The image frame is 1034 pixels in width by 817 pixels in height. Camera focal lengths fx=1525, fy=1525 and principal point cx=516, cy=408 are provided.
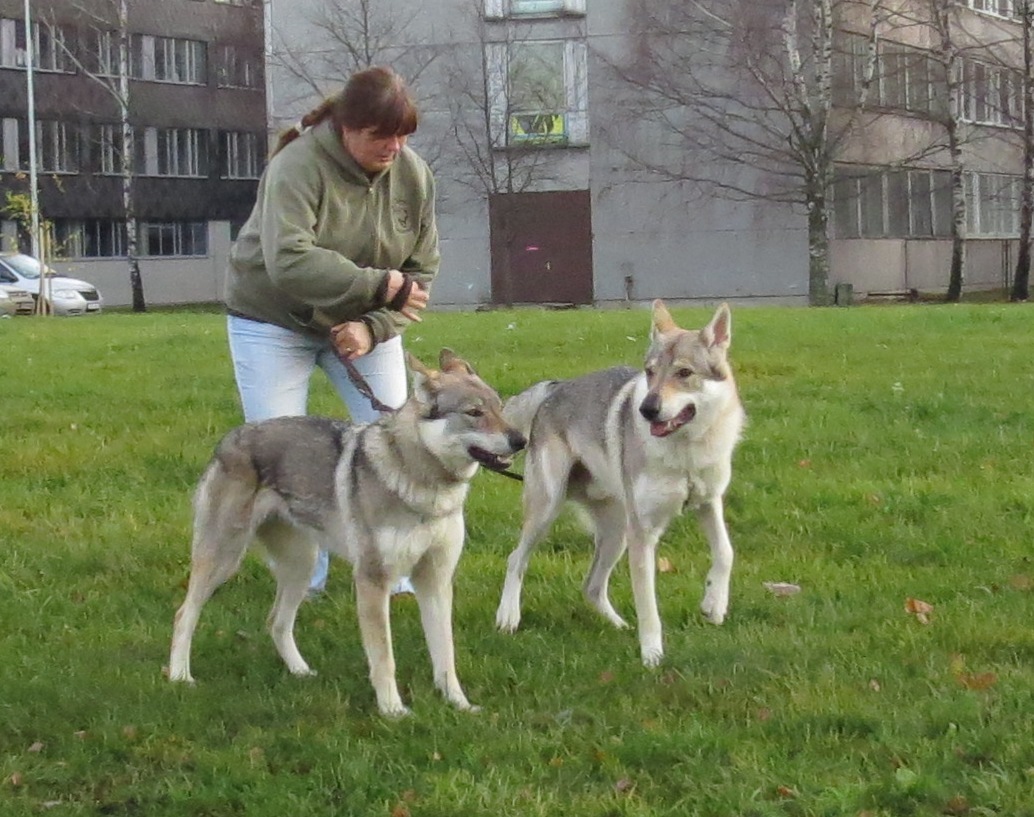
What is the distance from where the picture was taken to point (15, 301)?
37.2 metres

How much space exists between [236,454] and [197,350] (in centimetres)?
1129

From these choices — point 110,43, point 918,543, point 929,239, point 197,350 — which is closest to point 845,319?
Answer: point 197,350

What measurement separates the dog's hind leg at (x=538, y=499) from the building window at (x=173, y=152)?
53.3 metres

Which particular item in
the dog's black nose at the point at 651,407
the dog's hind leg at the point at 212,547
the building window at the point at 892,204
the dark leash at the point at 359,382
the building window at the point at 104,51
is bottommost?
the dog's hind leg at the point at 212,547

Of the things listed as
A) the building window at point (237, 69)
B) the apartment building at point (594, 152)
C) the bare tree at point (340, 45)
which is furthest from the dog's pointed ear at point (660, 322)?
the building window at point (237, 69)

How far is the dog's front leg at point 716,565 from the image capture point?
6.45 m

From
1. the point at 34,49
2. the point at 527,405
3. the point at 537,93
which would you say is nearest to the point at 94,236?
the point at 34,49

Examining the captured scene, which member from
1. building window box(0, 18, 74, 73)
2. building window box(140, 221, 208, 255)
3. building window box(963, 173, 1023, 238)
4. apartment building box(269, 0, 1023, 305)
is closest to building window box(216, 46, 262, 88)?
building window box(140, 221, 208, 255)

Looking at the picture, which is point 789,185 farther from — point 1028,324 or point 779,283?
point 1028,324

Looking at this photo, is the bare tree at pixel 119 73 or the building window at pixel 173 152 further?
the building window at pixel 173 152

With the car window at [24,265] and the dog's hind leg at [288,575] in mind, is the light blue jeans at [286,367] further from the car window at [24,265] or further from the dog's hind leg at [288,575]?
the car window at [24,265]

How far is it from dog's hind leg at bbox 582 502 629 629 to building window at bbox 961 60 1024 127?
118 ft

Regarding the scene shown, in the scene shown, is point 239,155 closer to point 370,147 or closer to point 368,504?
point 370,147

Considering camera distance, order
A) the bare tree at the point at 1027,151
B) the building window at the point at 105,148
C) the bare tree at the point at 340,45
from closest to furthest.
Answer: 1. the bare tree at the point at 1027,151
2. the bare tree at the point at 340,45
3. the building window at the point at 105,148
